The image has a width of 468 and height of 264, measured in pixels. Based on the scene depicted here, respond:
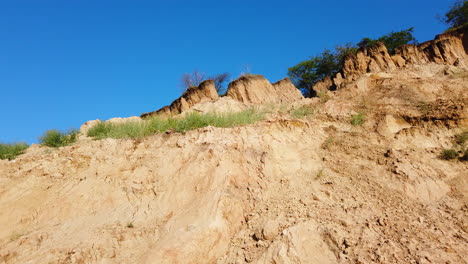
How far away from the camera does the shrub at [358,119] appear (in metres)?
8.27

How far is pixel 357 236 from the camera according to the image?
4.58m

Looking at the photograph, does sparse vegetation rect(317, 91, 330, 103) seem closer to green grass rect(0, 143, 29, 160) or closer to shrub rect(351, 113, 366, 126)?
shrub rect(351, 113, 366, 126)

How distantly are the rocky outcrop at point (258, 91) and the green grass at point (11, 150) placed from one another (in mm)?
6887

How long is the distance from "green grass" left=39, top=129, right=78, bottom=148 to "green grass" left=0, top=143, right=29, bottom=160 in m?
0.48

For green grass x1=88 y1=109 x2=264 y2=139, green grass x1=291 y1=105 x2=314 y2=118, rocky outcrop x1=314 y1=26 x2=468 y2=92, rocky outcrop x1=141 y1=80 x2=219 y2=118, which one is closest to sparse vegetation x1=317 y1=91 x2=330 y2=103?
green grass x1=291 y1=105 x2=314 y2=118

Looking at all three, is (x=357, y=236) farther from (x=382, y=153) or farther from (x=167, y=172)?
(x=167, y=172)

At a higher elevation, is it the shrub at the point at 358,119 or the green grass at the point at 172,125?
the green grass at the point at 172,125

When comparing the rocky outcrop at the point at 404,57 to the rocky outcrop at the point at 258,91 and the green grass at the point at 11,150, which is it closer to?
the rocky outcrop at the point at 258,91

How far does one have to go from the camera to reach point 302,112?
29.3 ft

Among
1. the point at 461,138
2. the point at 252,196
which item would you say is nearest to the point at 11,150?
the point at 252,196

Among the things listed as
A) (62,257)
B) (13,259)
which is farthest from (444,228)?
(13,259)

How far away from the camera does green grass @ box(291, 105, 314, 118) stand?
8.84 meters

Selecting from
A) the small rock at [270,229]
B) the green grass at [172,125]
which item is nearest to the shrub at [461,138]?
the green grass at [172,125]

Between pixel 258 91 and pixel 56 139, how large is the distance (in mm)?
6925
